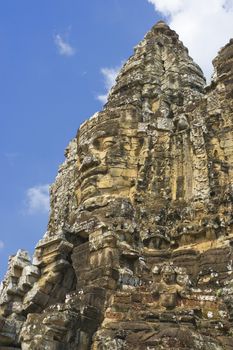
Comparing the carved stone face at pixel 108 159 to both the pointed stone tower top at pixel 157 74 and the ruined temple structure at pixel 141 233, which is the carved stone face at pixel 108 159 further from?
the pointed stone tower top at pixel 157 74

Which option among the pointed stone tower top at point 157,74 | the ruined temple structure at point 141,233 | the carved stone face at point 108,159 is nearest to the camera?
the ruined temple structure at point 141,233

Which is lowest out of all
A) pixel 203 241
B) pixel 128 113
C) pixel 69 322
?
pixel 69 322

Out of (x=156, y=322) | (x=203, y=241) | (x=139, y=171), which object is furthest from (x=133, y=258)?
(x=139, y=171)

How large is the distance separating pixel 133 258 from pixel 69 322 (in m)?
3.65

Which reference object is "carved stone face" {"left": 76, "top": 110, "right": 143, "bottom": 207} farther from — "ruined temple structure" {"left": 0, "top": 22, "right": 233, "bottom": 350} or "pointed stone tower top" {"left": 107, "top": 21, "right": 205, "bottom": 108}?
"pointed stone tower top" {"left": 107, "top": 21, "right": 205, "bottom": 108}

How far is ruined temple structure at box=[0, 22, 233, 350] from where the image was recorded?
41.8ft

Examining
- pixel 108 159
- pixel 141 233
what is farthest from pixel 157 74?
pixel 141 233

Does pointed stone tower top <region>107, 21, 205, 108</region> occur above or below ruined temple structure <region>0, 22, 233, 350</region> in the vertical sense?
above

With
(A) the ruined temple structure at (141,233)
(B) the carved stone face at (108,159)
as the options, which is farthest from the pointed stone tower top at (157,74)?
(B) the carved stone face at (108,159)

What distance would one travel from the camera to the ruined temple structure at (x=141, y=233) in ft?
41.8

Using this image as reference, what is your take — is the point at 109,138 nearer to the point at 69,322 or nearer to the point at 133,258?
the point at 133,258

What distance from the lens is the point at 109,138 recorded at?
2148 cm

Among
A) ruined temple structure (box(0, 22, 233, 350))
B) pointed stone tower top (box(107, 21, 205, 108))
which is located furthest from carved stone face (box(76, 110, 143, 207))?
pointed stone tower top (box(107, 21, 205, 108))

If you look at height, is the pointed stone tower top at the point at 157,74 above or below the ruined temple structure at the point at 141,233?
above
